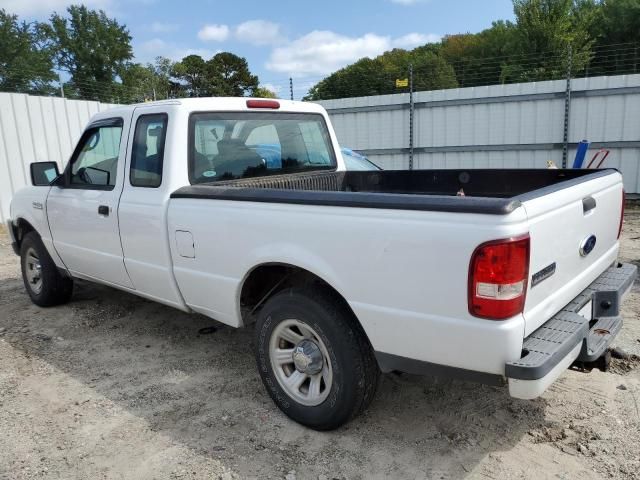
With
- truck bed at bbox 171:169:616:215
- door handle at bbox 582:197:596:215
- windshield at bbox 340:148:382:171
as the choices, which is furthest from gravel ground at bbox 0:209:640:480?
windshield at bbox 340:148:382:171

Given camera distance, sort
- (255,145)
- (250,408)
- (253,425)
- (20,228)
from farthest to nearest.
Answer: (20,228) → (255,145) → (250,408) → (253,425)

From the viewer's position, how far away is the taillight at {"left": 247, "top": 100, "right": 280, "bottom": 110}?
4.22m

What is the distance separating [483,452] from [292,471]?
3.41ft

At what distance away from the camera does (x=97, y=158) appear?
4.68m

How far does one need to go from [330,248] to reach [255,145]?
1.80 metres

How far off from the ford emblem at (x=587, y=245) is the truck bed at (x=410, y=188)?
12.9 inches

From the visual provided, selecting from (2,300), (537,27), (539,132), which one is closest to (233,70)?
(537,27)

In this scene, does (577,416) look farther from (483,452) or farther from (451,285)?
(451,285)

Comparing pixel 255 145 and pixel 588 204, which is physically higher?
pixel 255 145

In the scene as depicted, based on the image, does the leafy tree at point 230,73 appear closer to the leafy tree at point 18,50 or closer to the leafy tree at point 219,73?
the leafy tree at point 219,73

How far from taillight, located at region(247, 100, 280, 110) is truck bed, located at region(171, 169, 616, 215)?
581mm

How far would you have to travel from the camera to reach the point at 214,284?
344 centimetres

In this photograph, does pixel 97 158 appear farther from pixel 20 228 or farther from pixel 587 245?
pixel 587 245

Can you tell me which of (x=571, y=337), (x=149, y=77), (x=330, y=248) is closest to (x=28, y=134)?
(x=330, y=248)
